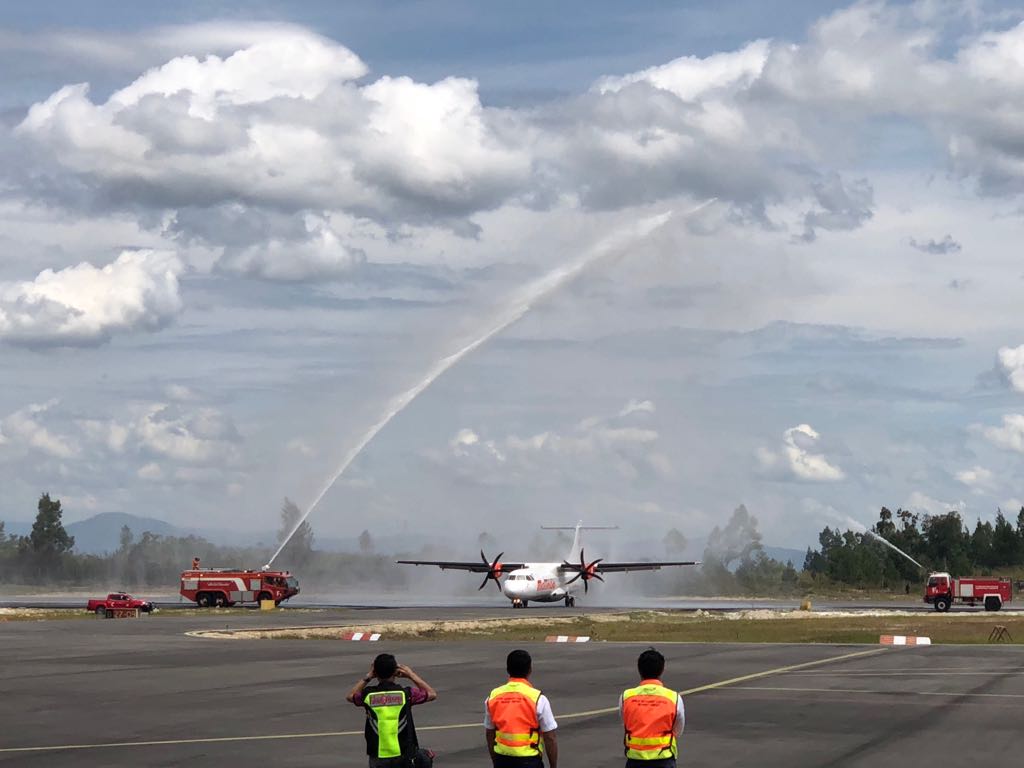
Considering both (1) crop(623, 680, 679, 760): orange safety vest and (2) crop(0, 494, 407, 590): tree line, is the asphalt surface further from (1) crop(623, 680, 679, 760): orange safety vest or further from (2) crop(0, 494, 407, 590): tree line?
(2) crop(0, 494, 407, 590): tree line

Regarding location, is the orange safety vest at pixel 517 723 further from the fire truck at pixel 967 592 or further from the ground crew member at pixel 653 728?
the fire truck at pixel 967 592

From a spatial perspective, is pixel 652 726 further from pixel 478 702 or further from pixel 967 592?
pixel 967 592

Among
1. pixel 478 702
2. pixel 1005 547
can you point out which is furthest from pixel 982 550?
pixel 478 702

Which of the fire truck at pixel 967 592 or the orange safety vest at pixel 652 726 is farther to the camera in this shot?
the fire truck at pixel 967 592

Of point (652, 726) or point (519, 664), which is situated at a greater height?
point (519, 664)

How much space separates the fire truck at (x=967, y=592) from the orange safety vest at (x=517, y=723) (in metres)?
94.7

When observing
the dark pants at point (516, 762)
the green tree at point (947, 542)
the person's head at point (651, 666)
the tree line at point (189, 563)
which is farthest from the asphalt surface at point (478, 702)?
the green tree at point (947, 542)

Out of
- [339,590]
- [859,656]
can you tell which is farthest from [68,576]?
[859,656]

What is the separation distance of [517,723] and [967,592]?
97328 mm

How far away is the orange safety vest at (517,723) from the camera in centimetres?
1322

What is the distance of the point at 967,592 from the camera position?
337ft

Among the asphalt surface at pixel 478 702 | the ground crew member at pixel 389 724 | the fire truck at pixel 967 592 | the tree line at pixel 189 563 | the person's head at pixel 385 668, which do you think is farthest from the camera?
the tree line at pixel 189 563

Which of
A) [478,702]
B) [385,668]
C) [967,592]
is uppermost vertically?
[385,668]

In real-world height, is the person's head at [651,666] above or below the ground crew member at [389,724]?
above
